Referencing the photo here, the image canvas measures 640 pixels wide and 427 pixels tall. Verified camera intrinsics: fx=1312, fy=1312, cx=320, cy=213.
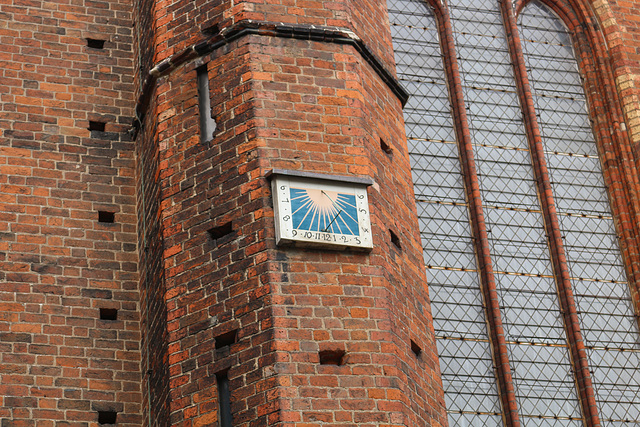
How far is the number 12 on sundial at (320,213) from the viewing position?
10914 millimetres

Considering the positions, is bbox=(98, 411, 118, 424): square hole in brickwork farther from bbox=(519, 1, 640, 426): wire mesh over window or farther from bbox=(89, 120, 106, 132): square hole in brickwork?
bbox=(519, 1, 640, 426): wire mesh over window

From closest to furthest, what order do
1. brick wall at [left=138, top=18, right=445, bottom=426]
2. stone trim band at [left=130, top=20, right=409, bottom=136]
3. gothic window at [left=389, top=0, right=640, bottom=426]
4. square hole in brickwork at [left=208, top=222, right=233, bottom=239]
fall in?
1. brick wall at [left=138, top=18, right=445, bottom=426]
2. square hole in brickwork at [left=208, top=222, right=233, bottom=239]
3. stone trim band at [left=130, top=20, right=409, bottom=136]
4. gothic window at [left=389, top=0, right=640, bottom=426]

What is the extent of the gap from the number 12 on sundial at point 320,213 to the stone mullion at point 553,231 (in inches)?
151

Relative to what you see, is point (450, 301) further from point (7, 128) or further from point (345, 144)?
point (7, 128)

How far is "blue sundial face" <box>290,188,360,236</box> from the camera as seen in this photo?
1099 centimetres

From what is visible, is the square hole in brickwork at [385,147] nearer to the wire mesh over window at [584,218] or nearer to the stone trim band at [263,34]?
the stone trim band at [263,34]

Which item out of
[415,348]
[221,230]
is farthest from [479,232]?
[221,230]

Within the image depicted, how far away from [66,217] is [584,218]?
6104 millimetres

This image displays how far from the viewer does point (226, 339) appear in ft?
35.3

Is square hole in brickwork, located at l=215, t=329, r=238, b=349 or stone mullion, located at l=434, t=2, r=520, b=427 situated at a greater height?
stone mullion, located at l=434, t=2, r=520, b=427

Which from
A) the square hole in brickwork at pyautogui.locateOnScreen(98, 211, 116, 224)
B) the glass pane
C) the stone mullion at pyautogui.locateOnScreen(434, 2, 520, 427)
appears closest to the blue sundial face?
the square hole in brickwork at pyautogui.locateOnScreen(98, 211, 116, 224)

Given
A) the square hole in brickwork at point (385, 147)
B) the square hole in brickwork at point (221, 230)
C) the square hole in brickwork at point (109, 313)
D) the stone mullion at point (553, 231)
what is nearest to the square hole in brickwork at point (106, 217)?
the square hole in brickwork at point (109, 313)

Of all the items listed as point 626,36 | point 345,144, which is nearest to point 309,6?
point 345,144

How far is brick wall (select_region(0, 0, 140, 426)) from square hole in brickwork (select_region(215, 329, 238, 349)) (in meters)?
1.54
